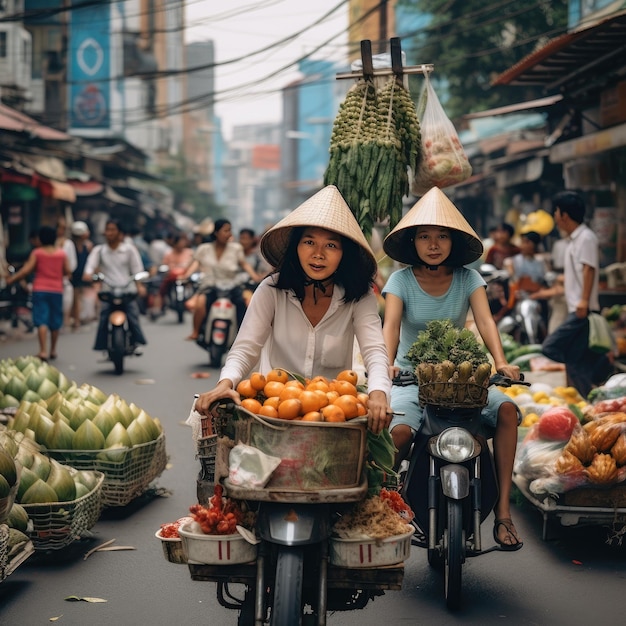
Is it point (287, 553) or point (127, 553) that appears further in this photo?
point (127, 553)

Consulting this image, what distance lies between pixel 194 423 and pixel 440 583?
155cm

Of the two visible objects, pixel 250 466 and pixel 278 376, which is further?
pixel 278 376

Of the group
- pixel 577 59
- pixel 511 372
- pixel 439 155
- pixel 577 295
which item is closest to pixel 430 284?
pixel 511 372

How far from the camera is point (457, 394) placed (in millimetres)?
4613

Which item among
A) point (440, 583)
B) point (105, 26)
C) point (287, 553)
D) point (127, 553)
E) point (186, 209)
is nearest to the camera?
point (287, 553)

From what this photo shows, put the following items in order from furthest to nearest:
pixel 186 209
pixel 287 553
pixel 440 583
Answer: pixel 186 209, pixel 440 583, pixel 287 553

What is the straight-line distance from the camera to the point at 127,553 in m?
5.52

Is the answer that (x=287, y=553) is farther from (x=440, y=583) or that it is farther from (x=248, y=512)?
(x=440, y=583)

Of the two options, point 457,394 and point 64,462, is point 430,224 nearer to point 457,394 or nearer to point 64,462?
point 457,394

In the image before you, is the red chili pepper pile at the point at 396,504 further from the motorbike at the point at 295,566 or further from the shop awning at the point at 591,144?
the shop awning at the point at 591,144

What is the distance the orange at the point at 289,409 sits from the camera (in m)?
3.59

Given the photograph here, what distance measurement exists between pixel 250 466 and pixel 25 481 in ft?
7.48

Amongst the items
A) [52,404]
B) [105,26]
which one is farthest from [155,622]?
[105,26]

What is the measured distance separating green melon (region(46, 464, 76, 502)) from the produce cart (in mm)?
2655
